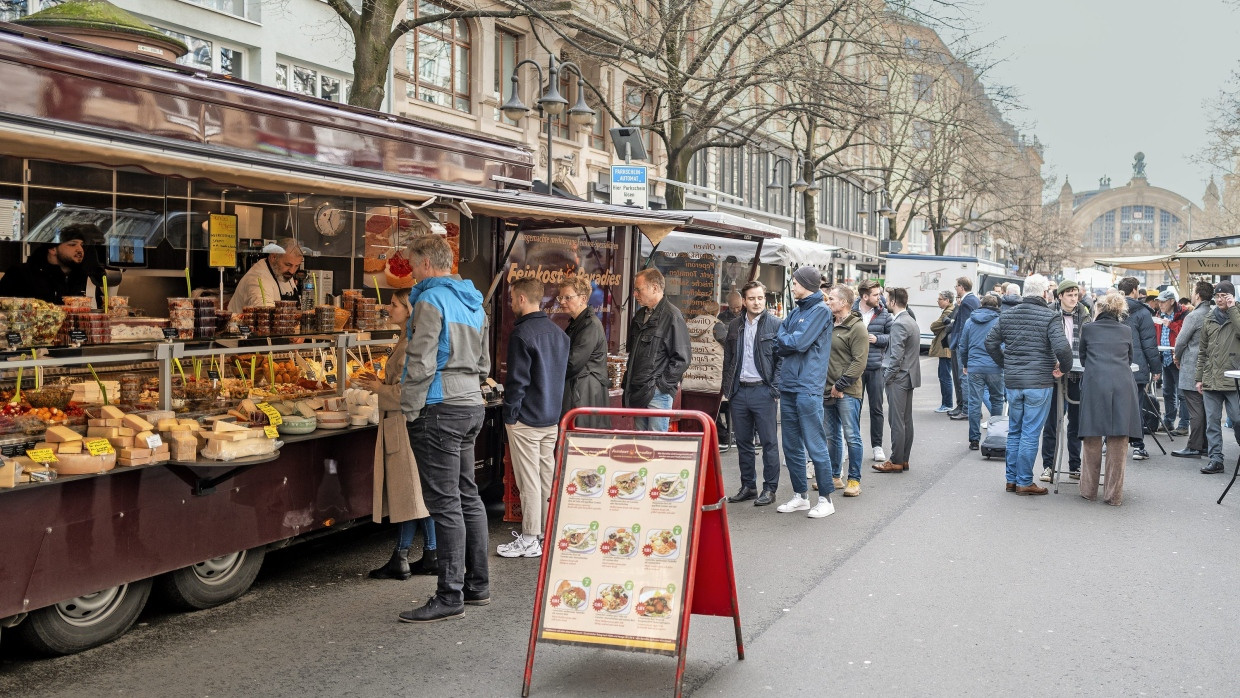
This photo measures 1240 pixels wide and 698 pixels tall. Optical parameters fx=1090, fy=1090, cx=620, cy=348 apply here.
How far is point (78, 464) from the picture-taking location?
5.42 metres

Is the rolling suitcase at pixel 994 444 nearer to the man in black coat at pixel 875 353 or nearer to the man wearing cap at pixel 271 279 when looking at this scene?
the man in black coat at pixel 875 353

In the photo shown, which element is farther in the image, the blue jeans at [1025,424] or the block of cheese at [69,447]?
the blue jeans at [1025,424]

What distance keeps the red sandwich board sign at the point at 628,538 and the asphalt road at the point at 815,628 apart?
36 centimetres

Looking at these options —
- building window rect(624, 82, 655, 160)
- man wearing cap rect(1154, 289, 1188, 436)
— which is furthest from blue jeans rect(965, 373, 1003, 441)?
building window rect(624, 82, 655, 160)

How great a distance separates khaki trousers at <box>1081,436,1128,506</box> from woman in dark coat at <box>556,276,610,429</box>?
15.5 feet

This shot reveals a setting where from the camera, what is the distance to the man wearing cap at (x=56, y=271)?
7293 millimetres

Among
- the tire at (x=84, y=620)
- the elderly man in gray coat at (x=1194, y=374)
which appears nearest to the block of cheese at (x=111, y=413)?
the tire at (x=84, y=620)

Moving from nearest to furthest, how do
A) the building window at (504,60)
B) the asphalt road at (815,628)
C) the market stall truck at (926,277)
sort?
the asphalt road at (815,628) < the building window at (504,60) < the market stall truck at (926,277)

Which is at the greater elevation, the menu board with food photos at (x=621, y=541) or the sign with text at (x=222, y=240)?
the sign with text at (x=222, y=240)

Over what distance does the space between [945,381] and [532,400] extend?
37.4 feet

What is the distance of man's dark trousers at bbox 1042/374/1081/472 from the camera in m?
10.9

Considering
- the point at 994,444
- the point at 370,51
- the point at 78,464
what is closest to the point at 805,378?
the point at 994,444

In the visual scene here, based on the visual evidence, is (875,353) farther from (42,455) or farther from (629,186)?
(42,455)

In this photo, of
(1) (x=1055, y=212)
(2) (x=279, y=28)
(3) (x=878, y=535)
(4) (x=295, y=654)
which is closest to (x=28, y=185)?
(4) (x=295, y=654)
